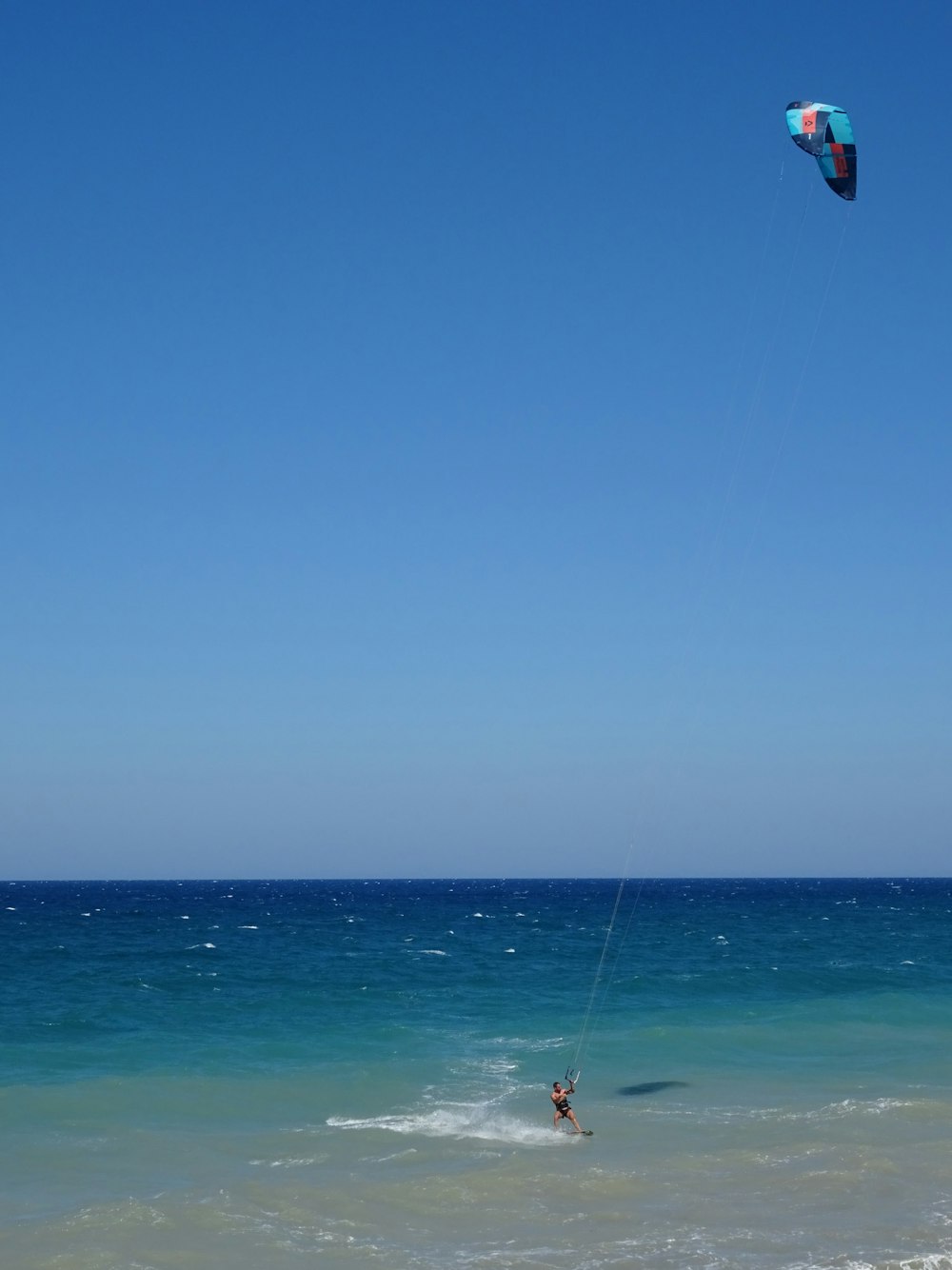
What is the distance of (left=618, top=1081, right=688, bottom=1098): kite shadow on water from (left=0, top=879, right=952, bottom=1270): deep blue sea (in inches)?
4.1

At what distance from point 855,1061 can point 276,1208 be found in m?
→ 16.1

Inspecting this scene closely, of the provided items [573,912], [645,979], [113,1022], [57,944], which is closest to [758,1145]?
[113,1022]

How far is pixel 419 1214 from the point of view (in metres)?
17.3

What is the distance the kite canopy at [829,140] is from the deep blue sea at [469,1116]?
16.4 metres

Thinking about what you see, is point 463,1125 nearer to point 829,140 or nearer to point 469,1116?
point 469,1116

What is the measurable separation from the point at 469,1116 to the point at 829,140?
19.1 metres

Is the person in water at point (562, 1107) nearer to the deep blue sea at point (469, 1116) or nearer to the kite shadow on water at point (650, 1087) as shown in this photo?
the deep blue sea at point (469, 1116)

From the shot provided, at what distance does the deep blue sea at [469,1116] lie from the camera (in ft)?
53.1

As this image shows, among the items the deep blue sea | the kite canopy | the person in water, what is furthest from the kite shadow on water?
the kite canopy

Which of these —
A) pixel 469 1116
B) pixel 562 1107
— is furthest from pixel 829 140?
pixel 469 1116

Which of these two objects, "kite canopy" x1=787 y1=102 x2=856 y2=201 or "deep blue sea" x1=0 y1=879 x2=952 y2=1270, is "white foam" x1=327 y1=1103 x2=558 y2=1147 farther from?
"kite canopy" x1=787 y1=102 x2=856 y2=201

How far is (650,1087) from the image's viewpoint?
2562 cm

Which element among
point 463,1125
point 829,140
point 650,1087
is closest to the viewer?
point 829,140

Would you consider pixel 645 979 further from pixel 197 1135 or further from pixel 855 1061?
pixel 197 1135
